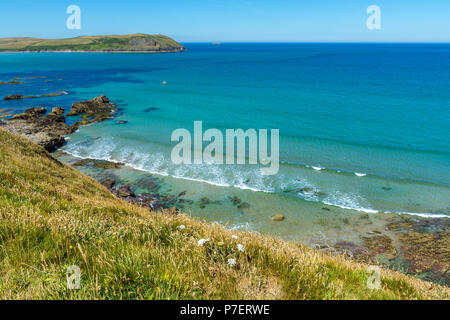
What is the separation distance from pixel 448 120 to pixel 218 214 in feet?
134

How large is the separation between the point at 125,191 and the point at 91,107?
33.0m

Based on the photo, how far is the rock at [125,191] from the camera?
20234mm

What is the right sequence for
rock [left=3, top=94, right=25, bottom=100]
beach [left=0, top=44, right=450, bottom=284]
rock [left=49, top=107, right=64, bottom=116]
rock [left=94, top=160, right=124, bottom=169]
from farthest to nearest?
rock [left=3, top=94, right=25, bottom=100] → rock [left=49, top=107, right=64, bottom=116] → rock [left=94, top=160, right=124, bottom=169] → beach [left=0, top=44, right=450, bottom=284]

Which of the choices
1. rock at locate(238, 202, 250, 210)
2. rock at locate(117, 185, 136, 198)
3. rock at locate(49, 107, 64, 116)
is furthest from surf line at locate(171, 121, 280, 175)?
rock at locate(49, 107, 64, 116)

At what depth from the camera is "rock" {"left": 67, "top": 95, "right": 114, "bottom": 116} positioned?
45144 millimetres

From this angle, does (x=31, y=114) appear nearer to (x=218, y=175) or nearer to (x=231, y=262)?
(x=218, y=175)

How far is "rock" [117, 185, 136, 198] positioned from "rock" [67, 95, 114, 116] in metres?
29.2

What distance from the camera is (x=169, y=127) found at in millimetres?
38594

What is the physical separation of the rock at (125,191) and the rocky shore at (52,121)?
50.5 ft

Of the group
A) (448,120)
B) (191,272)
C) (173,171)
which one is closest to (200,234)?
(191,272)

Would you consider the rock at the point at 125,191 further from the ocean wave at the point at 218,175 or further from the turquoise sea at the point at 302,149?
the ocean wave at the point at 218,175

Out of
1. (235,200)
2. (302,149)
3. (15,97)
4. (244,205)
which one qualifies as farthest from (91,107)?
(244,205)

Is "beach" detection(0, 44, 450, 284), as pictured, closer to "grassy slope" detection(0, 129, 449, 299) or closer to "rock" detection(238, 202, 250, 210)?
"rock" detection(238, 202, 250, 210)

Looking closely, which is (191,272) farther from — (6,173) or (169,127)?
(169,127)
